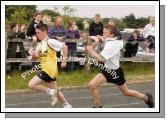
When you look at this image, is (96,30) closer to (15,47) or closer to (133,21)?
(133,21)

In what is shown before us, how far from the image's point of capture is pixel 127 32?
1867 centimetres

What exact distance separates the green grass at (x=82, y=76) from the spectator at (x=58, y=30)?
4.32 ft

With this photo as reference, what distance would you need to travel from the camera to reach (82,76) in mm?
18000

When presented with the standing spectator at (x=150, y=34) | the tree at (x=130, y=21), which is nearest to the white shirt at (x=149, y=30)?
the standing spectator at (x=150, y=34)

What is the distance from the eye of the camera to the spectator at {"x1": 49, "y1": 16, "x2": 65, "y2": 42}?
1591 cm

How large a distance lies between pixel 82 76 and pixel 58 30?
2.19 meters

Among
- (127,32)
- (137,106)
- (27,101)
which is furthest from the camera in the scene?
(127,32)

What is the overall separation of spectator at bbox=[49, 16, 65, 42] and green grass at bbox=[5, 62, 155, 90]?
1318 millimetres

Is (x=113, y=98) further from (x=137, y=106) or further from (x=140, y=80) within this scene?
(x=140, y=80)

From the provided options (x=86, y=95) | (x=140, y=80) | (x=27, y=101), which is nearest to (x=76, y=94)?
(x=86, y=95)

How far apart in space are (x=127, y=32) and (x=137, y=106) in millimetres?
5479

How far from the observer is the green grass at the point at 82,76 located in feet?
54.4

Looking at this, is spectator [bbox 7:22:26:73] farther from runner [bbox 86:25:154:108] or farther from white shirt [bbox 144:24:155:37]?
runner [bbox 86:25:154:108]

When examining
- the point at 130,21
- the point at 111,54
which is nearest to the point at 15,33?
the point at 130,21
